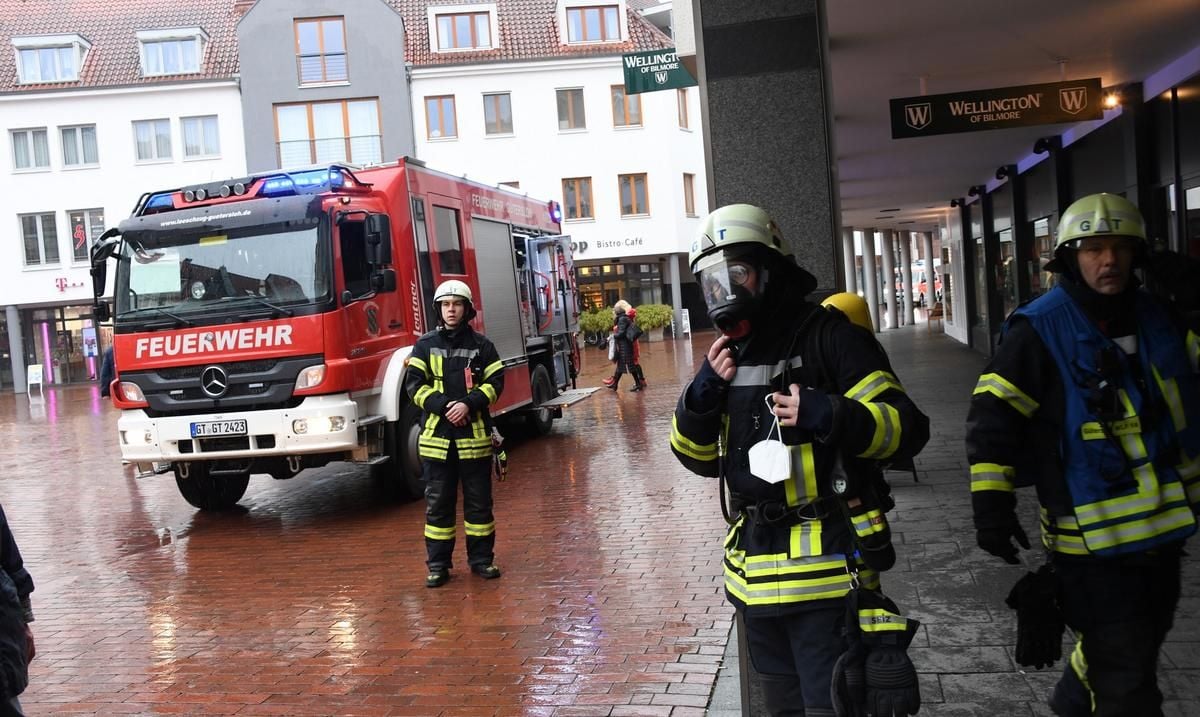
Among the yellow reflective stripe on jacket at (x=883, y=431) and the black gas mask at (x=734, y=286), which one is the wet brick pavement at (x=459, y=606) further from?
the black gas mask at (x=734, y=286)

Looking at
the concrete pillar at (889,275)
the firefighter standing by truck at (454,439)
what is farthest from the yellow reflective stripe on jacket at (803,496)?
the concrete pillar at (889,275)

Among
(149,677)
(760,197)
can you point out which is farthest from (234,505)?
(760,197)

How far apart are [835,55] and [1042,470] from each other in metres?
6.86

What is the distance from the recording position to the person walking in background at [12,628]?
128 inches

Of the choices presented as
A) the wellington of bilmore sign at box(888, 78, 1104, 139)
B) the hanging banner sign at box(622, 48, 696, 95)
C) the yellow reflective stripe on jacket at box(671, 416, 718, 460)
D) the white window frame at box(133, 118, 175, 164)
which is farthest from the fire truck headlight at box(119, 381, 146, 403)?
the white window frame at box(133, 118, 175, 164)

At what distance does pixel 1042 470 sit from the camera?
126 inches

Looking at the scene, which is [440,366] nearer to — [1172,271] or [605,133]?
[1172,271]

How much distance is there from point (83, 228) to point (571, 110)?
61.5 feet

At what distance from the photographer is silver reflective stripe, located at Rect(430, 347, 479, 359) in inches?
283

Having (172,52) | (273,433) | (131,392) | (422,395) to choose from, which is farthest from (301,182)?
(172,52)

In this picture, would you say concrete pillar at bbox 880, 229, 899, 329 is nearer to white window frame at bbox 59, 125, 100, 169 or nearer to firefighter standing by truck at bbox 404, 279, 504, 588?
white window frame at bbox 59, 125, 100, 169

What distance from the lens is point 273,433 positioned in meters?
8.95

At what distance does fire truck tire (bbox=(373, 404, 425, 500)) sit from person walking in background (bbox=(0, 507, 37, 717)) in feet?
20.2

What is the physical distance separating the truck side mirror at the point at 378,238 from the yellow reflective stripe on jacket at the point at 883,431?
23.0 feet
